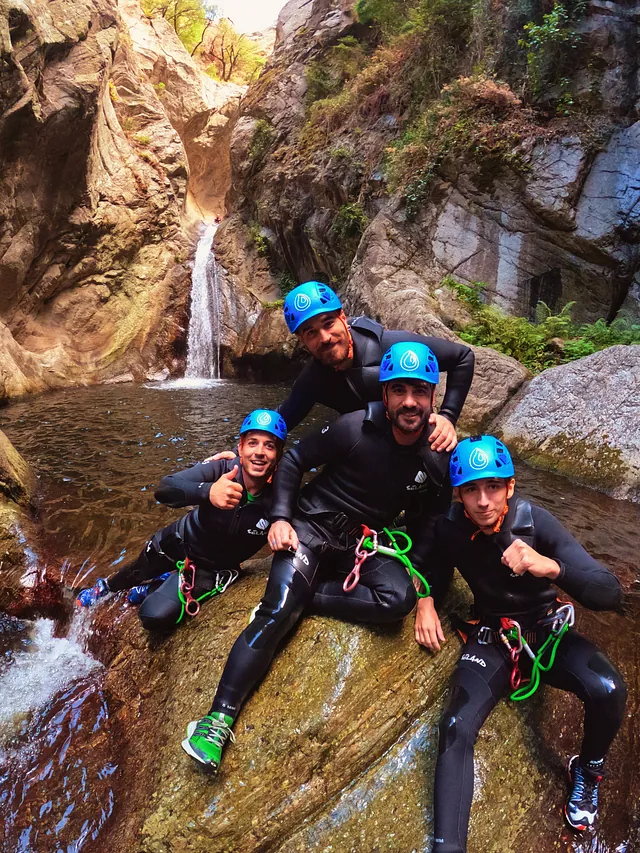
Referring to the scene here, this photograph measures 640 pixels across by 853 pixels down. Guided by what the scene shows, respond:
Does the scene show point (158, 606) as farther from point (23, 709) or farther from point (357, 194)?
point (357, 194)

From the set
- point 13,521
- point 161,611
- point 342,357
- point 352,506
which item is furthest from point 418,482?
point 13,521

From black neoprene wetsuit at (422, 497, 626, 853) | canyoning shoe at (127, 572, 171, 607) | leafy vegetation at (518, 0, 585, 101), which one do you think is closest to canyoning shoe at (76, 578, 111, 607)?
canyoning shoe at (127, 572, 171, 607)

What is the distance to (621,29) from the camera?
9828 mm

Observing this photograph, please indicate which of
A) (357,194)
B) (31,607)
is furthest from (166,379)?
(31,607)

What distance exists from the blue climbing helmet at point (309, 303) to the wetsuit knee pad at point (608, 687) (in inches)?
93.5

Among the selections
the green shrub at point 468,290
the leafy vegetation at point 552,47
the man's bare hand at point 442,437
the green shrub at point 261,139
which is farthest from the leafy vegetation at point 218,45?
the man's bare hand at point 442,437

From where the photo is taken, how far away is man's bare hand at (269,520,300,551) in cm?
286

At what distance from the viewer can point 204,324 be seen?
1800 centimetres

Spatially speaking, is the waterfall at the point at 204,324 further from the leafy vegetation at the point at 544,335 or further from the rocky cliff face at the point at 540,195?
the leafy vegetation at the point at 544,335

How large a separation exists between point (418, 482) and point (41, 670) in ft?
9.63

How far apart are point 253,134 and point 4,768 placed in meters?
21.4

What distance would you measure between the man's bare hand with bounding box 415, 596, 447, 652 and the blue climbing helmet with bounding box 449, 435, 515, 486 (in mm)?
799

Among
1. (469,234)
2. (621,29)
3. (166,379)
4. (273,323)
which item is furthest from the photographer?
(166,379)

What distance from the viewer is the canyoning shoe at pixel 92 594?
3.98 meters
